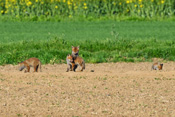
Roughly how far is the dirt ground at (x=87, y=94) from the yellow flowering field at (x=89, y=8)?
14991 mm

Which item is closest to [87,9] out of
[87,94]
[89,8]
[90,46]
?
[89,8]

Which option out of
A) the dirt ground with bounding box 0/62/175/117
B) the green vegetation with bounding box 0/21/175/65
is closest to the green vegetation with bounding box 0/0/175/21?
the green vegetation with bounding box 0/21/175/65

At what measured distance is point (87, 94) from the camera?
31.8 feet

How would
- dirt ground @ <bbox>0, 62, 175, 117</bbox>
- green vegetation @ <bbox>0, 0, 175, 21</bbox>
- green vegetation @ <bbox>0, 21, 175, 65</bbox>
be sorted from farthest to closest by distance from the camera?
green vegetation @ <bbox>0, 0, 175, 21</bbox> < green vegetation @ <bbox>0, 21, 175, 65</bbox> < dirt ground @ <bbox>0, 62, 175, 117</bbox>

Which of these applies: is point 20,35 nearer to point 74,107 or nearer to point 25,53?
point 25,53

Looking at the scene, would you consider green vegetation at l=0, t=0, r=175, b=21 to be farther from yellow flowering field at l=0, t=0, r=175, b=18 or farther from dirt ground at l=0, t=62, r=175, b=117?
dirt ground at l=0, t=62, r=175, b=117

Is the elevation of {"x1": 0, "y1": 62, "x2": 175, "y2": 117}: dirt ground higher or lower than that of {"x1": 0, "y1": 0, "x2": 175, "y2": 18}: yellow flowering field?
lower

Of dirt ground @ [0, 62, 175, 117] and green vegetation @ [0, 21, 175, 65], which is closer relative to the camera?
dirt ground @ [0, 62, 175, 117]

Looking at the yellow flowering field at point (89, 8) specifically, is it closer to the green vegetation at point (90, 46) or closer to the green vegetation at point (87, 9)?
the green vegetation at point (87, 9)

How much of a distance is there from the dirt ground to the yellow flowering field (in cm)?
1499

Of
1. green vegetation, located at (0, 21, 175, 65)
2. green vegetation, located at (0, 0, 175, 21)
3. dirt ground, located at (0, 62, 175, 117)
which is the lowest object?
dirt ground, located at (0, 62, 175, 117)

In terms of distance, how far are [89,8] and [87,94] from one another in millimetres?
17912

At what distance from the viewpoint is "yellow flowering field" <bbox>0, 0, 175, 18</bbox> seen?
87.4 feet

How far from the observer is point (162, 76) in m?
11.6
